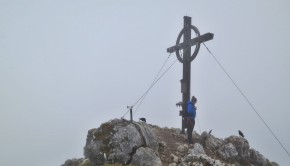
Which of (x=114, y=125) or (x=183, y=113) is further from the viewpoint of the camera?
(x=183, y=113)

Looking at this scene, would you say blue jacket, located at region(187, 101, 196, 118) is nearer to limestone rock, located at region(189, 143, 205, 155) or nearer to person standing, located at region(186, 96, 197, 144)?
Answer: person standing, located at region(186, 96, 197, 144)

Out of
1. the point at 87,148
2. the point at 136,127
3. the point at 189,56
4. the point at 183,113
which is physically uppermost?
the point at 189,56

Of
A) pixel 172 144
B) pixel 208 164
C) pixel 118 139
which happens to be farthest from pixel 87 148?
pixel 208 164

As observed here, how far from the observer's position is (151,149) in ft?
48.8

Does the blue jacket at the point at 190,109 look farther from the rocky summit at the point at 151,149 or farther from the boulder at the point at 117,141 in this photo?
the boulder at the point at 117,141

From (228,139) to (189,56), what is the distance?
6.18 m

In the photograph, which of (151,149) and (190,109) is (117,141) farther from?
(190,109)

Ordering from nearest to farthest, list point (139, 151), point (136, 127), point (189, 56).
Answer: point (139, 151) < point (136, 127) < point (189, 56)

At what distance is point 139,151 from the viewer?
14406 millimetres

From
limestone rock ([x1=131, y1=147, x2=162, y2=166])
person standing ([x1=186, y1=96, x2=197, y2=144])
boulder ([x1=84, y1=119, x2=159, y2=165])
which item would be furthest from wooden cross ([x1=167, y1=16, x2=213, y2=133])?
limestone rock ([x1=131, y1=147, x2=162, y2=166])

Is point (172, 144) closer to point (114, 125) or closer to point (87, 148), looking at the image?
point (114, 125)

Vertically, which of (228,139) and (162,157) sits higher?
(228,139)

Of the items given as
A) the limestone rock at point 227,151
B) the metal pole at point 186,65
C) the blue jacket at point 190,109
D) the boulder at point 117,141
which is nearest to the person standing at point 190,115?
the blue jacket at point 190,109

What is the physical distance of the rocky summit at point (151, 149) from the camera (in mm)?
14180
